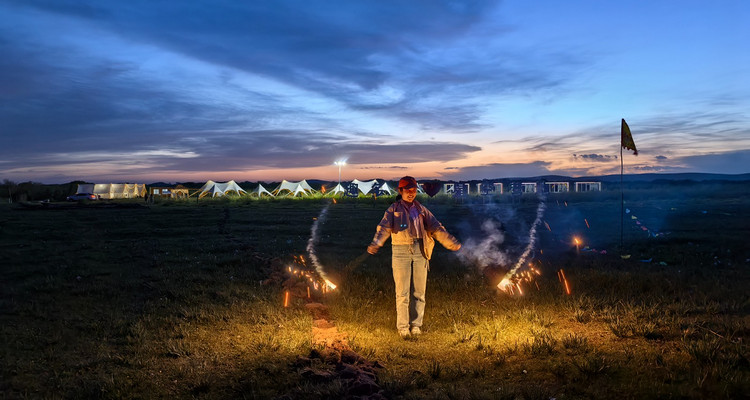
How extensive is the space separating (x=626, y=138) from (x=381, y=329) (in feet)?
40.4

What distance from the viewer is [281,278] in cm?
1078

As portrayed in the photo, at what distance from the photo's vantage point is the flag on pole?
1542cm

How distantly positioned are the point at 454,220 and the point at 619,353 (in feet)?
69.6

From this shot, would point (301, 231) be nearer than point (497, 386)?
No

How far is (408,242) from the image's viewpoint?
6863mm

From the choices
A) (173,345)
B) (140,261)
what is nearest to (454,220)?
(140,261)

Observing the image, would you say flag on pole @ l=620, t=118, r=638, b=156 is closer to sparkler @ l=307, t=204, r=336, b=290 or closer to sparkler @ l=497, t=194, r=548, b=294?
sparkler @ l=497, t=194, r=548, b=294

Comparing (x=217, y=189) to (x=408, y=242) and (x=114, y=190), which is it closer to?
(x=114, y=190)

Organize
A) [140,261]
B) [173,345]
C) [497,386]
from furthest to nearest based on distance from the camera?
[140,261] → [173,345] → [497,386]

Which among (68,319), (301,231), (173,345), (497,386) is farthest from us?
(301,231)

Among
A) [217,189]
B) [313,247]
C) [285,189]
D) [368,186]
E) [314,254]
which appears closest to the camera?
[314,254]

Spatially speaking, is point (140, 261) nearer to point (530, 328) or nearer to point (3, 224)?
point (530, 328)

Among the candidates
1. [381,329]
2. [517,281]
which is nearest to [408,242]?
[381,329]

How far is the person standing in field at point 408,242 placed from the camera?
22.5ft
